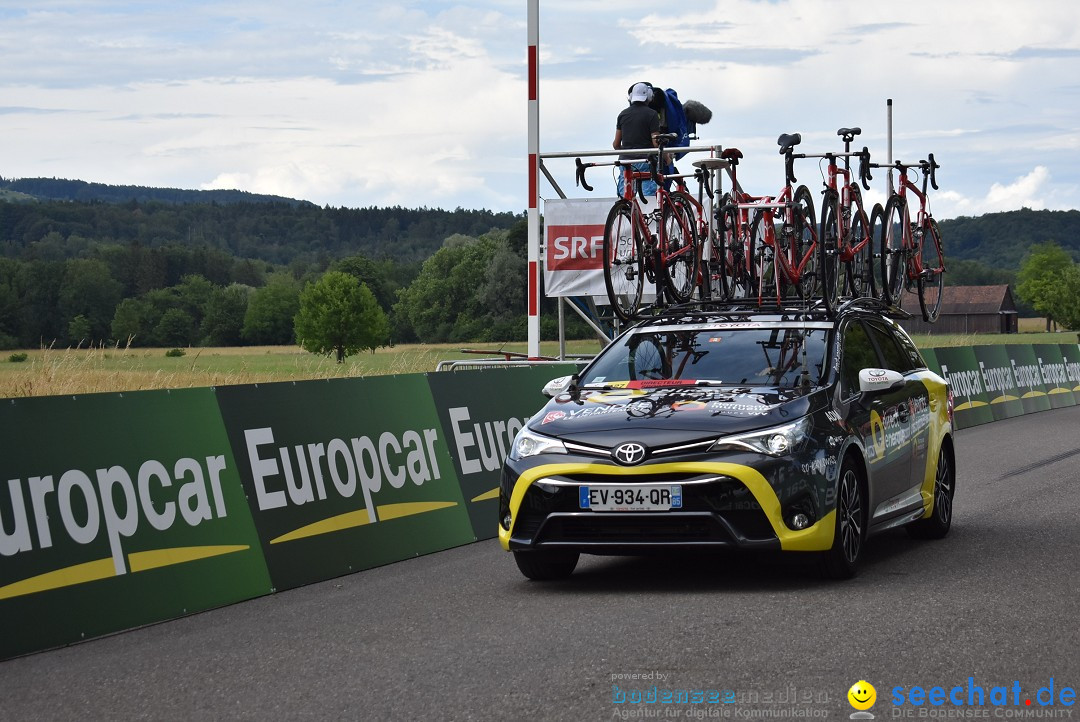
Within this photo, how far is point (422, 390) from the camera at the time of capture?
1143cm

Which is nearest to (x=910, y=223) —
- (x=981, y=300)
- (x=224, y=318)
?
(x=224, y=318)

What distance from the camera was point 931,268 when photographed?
15.2 m

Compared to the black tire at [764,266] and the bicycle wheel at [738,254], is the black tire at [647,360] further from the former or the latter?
the bicycle wheel at [738,254]

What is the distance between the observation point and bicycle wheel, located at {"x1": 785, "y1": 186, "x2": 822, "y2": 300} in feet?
43.9

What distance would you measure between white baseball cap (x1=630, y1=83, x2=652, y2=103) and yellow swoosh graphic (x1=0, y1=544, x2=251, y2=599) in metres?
9.02

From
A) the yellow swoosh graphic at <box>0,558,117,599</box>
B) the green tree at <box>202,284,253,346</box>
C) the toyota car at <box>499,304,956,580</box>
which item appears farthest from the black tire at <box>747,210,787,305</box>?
the green tree at <box>202,284,253,346</box>

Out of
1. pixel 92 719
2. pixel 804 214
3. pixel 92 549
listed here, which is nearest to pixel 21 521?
pixel 92 549

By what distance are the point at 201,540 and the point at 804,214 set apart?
23.3ft

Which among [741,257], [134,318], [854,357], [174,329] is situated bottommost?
[174,329]

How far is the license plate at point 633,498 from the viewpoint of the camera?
318 inches

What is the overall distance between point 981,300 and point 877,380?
195 m

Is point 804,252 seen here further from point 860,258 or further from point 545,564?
point 545,564

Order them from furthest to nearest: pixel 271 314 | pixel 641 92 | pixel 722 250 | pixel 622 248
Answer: pixel 271 314 < pixel 641 92 < pixel 722 250 < pixel 622 248

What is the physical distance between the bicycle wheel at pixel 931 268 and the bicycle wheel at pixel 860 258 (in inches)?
45.7
